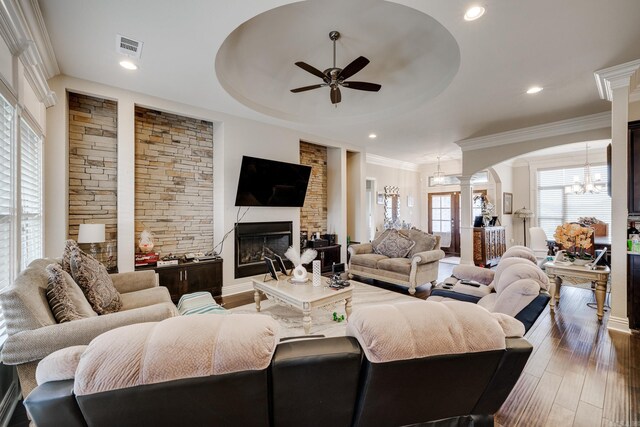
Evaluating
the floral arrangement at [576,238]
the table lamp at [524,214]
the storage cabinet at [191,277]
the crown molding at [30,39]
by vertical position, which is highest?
the crown molding at [30,39]

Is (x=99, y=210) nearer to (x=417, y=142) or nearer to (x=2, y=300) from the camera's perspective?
(x=2, y=300)

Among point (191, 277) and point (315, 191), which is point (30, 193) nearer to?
point (191, 277)

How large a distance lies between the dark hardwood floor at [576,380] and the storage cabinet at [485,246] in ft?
10.2

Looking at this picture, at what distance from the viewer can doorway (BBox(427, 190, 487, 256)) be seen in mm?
8141

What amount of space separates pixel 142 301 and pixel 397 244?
3851 mm

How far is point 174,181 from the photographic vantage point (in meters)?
3.99

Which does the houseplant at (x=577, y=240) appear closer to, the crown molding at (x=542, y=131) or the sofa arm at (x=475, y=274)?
the sofa arm at (x=475, y=274)

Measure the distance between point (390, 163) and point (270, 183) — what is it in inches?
185

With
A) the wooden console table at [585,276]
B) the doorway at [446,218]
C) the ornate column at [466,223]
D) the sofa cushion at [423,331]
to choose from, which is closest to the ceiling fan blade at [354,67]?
the sofa cushion at [423,331]

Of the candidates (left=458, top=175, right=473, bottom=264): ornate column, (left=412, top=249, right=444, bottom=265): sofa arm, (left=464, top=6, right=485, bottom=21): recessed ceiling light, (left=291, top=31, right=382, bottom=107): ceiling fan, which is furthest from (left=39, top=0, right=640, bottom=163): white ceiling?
(left=412, top=249, right=444, bottom=265): sofa arm

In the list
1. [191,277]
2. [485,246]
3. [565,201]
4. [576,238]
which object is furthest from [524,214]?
[191,277]

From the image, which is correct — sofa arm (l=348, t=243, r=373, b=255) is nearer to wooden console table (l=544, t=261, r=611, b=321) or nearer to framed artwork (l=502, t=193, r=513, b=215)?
wooden console table (l=544, t=261, r=611, b=321)

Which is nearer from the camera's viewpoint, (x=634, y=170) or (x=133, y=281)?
(x=133, y=281)

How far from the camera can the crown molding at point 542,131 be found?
14.0 feet
